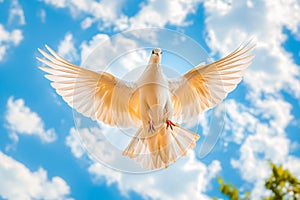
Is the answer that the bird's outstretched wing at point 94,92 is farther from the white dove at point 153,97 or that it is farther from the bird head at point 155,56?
the bird head at point 155,56

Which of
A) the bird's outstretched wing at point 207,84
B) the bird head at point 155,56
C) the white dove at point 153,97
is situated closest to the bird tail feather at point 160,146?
the white dove at point 153,97

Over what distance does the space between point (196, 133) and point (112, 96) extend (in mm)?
Result: 966

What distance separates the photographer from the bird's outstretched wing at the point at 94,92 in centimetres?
407

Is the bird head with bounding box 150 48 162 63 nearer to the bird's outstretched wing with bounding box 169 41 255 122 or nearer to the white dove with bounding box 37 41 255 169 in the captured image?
the white dove with bounding box 37 41 255 169

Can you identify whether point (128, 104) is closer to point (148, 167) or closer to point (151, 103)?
point (151, 103)

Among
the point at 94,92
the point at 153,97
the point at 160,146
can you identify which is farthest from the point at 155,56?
the point at 94,92

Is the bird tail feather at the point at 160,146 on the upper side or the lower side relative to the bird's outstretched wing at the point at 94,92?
lower

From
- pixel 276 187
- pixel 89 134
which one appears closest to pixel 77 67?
pixel 89 134

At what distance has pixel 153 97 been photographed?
3768mm

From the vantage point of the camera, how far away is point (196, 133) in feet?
12.6

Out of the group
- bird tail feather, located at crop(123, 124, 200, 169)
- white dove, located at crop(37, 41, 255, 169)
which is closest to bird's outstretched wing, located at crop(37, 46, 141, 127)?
white dove, located at crop(37, 41, 255, 169)

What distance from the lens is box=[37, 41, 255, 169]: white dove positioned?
380 cm

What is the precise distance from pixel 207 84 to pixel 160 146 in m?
1.14

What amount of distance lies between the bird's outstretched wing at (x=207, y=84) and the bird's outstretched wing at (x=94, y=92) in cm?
43
